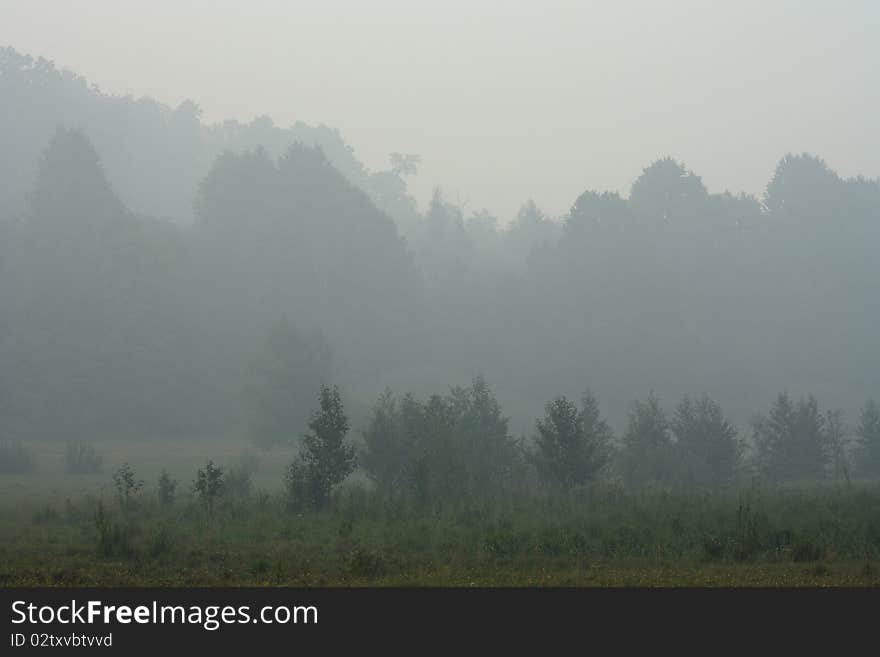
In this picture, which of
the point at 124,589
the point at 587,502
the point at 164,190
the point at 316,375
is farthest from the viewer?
the point at 164,190

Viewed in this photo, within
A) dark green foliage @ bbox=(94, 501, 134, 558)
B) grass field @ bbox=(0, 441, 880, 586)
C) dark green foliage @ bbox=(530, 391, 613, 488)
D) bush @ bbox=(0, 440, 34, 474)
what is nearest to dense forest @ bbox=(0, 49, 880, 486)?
dark green foliage @ bbox=(530, 391, 613, 488)

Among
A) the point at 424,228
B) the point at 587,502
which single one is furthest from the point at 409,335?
the point at 587,502

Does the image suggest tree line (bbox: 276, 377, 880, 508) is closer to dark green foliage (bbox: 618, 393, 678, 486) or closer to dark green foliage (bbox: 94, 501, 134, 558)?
dark green foliage (bbox: 618, 393, 678, 486)

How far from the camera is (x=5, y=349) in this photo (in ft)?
215

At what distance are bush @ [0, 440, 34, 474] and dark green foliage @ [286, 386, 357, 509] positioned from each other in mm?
22797

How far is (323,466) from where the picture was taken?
31.2 metres

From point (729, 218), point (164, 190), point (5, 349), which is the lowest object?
point (5, 349)

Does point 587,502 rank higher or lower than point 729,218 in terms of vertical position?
lower

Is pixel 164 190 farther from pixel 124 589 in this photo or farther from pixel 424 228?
pixel 124 589

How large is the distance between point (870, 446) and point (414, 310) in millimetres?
54905

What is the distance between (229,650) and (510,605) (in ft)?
14.5

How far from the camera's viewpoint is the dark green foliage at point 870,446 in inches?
2083

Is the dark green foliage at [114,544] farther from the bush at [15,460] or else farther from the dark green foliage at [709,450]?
the dark green foliage at [709,450]

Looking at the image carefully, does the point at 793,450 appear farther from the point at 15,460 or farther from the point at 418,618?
the point at 15,460
